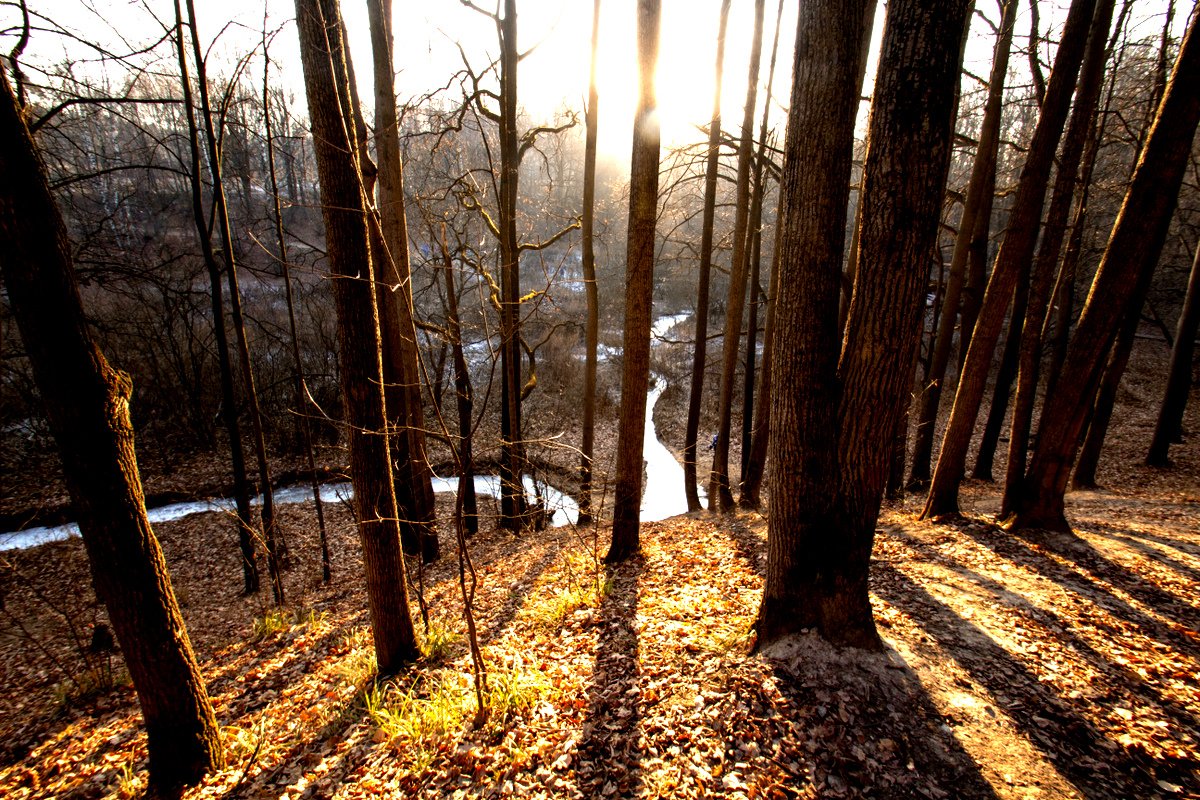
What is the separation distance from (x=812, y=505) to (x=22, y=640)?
1225 centimetres

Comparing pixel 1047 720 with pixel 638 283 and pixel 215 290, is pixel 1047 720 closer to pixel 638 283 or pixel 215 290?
pixel 638 283

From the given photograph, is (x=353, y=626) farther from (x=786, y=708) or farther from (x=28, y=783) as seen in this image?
(x=786, y=708)

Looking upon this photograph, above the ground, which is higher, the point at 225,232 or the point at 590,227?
the point at 590,227

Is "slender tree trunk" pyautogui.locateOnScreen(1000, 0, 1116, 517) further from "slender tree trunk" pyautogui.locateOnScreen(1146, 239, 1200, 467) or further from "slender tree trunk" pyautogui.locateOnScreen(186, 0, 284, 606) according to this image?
"slender tree trunk" pyautogui.locateOnScreen(186, 0, 284, 606)

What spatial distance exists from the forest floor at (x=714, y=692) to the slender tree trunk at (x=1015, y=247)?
0.84 metres

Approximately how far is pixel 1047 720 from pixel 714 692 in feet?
6.84

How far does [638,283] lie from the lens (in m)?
6.21

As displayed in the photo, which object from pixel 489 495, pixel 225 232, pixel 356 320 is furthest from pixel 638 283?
pixel 489 495

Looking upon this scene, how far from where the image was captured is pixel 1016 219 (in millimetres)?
6758

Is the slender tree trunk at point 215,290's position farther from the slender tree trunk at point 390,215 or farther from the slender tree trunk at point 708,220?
the slender tree trunk at point 708,220

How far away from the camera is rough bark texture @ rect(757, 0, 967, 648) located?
2871 millimetres

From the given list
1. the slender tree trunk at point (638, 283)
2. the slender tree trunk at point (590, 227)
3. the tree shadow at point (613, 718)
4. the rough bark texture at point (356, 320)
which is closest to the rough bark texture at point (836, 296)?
the tree shadow at point (613, 718)

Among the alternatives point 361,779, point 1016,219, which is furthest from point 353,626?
point 1016,219

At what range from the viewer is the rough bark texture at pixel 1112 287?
16.5 feet
